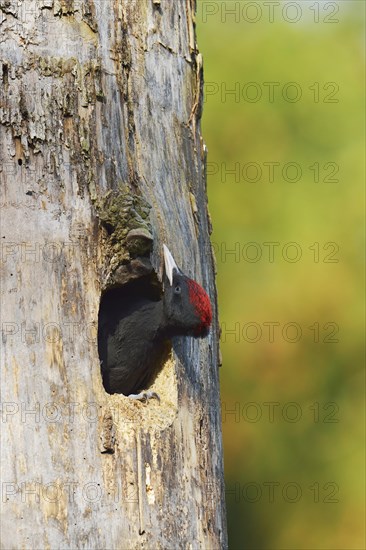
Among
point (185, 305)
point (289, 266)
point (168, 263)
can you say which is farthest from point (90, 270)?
point (289, 266)

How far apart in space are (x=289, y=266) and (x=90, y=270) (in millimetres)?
3453

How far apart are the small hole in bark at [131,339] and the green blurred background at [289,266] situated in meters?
2.51

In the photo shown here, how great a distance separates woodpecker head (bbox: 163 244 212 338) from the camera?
397 cm

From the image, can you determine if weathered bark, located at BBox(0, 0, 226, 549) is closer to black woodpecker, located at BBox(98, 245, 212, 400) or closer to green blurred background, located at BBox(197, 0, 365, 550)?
black woodpecker, located at BBox(98, 245, 212, 400)

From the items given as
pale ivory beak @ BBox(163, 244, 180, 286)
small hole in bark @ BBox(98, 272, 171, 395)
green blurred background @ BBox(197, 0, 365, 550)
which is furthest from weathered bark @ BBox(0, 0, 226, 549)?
green blurred background @ BBox(197, 0, 365, 550)

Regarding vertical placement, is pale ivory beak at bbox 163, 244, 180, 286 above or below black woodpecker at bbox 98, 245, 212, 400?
above

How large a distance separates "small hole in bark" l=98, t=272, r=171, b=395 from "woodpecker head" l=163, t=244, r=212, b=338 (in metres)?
0.09

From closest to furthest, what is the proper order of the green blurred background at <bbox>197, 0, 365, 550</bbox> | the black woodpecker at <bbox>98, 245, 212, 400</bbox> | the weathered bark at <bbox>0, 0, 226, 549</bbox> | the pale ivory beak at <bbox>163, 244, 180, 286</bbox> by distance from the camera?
the weathered bark at <bbox>0, 0, 226, 549</bbox> < the pale ivory beak at <bbox>163, 244, 180, 286</bbox> < the black woodpecker at <bbox>98, 245, 212, 400</bbox> < the green blurred background at <bbox>197, 0, 365, 550</bbox>

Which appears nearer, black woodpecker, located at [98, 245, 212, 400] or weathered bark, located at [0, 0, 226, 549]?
weathered bark, located at [0, 0, 226, 549]

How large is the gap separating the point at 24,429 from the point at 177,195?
1.27m

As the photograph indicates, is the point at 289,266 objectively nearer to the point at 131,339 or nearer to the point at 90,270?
the point at 131,339

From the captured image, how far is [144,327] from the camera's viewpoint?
428cm

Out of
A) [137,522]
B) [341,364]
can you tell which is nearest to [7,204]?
[137,522]

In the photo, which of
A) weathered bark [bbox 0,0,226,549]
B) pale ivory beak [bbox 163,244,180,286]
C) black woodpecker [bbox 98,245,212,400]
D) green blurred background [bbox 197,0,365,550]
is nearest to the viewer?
weathered bark [bbox 0,0,226,549]
